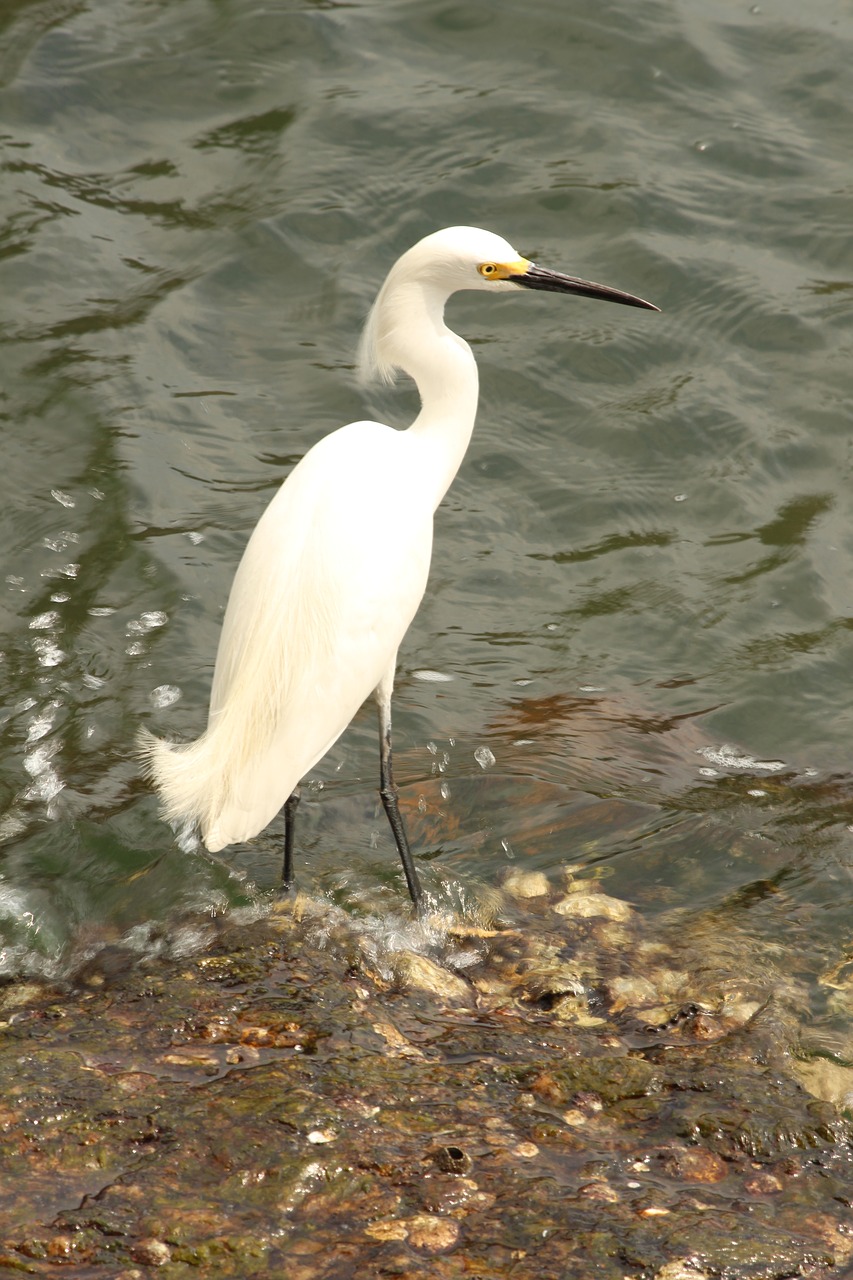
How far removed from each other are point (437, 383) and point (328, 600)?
2.76 ft

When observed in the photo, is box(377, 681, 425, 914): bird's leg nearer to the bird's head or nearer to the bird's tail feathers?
the bird's tail feathers

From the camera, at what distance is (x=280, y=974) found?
3.19 m

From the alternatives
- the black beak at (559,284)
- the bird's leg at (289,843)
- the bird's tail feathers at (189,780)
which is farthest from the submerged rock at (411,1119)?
the black beak at (559,284)

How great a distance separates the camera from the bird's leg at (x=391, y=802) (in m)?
3.86

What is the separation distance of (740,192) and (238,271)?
110 inches

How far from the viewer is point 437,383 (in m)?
4.12

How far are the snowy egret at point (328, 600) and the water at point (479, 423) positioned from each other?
332 millimetres

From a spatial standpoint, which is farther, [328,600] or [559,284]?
[559,284]

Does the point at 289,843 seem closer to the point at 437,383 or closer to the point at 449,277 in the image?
the point at 437,383

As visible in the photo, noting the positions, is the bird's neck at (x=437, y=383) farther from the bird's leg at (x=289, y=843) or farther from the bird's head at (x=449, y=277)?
the bird's leg at (x=289, y=843)

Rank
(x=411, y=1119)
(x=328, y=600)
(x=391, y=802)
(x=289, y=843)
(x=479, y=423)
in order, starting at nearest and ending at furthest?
(x=411, y=1119) < (x=328, y=600) < (x=289, y=843) < (x=391, y=802) < (x=479, y=423)

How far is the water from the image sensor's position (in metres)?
4.30

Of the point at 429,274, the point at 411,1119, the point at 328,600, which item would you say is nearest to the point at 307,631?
the point at 328,600

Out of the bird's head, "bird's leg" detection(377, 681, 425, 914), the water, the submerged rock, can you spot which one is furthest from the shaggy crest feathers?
the submerged rock
